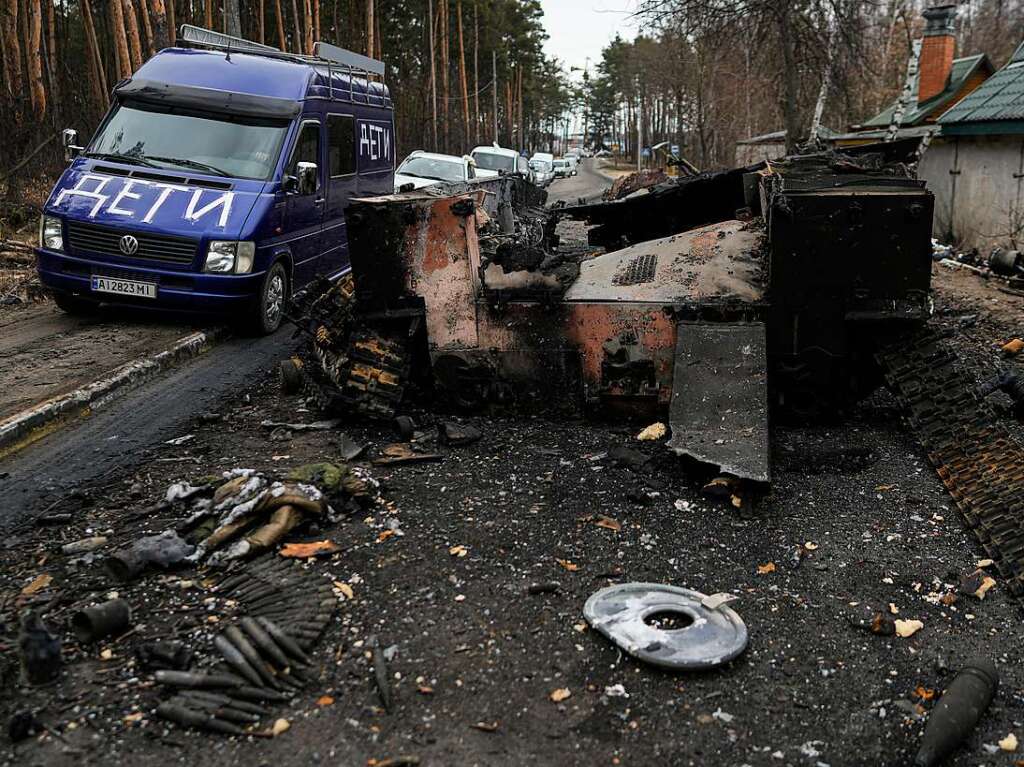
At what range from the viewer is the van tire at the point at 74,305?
370 inches

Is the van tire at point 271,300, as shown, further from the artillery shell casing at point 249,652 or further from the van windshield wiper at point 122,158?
the artillery shell casing at point 249,652

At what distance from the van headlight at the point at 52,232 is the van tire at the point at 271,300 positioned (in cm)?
190

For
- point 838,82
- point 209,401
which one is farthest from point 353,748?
point 838,82

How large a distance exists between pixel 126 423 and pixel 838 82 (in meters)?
16.8

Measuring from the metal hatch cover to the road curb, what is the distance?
4.16 m

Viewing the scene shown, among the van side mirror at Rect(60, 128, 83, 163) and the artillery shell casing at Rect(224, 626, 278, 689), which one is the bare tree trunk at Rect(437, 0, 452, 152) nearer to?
the van side mirror at Rect(60, 128, 83, 163)

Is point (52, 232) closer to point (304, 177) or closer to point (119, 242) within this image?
point (119, 242)

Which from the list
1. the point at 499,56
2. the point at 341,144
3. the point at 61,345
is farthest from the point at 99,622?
the point at 499,56

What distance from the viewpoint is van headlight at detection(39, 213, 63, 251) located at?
8828 mm

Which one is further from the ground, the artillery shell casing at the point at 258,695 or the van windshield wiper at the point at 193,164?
the van windshield wiper at the point at 193,164

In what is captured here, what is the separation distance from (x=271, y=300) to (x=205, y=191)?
1.26 metres

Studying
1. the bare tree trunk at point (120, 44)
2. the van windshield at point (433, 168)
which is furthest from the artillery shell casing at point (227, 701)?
the bare tree trunk at point (120, 44)

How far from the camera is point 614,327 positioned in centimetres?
617

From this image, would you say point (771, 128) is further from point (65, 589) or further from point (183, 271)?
point (65, 589)
